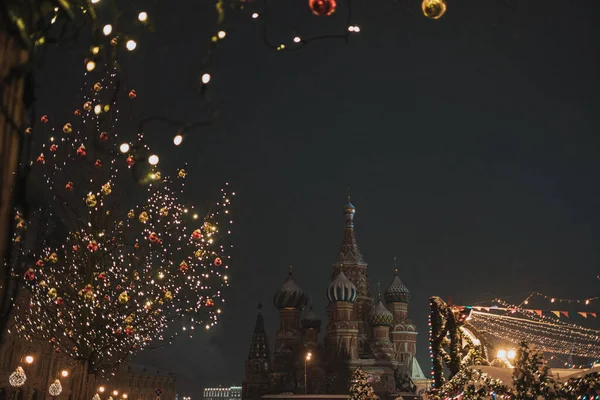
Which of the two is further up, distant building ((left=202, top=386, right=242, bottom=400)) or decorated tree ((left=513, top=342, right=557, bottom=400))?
distant building ((left=202, top=386, right=242, bottom=400))

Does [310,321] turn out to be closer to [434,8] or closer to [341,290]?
[341,290]

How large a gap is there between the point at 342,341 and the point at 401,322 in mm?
10626

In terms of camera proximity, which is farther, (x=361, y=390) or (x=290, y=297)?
(x=290, y=297)

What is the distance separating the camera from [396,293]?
204 feet

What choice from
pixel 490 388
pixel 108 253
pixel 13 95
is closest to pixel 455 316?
pixel 490 388

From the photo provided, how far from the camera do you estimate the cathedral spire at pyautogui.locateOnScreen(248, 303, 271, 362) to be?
58.3 meters

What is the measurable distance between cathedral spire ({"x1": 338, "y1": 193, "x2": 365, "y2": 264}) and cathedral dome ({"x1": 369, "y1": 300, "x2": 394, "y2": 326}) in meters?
5.28

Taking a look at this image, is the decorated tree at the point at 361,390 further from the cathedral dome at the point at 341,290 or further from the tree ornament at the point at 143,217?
the cathedral dome at the point at 341,290

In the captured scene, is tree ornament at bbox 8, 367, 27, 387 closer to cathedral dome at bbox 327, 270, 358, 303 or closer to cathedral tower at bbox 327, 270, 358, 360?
cathedral tower at bbox 327, 270, 358, 360

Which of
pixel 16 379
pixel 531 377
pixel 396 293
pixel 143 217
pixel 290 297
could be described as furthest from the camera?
pixel 396 293

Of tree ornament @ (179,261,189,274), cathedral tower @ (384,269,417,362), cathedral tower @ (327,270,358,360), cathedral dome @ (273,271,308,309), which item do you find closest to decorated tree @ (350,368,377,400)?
tree ornament @ (179,261,189,274)

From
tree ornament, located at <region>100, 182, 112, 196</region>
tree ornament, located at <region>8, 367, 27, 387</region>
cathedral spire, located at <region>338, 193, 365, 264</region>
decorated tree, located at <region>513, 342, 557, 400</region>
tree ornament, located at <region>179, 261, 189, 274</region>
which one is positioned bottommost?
decorated tree, located at <region>513, 342, 557, 400</region>

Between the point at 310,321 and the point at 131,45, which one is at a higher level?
the point at 310,321

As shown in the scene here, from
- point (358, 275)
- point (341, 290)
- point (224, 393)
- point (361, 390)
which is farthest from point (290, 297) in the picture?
point (224, 393)
